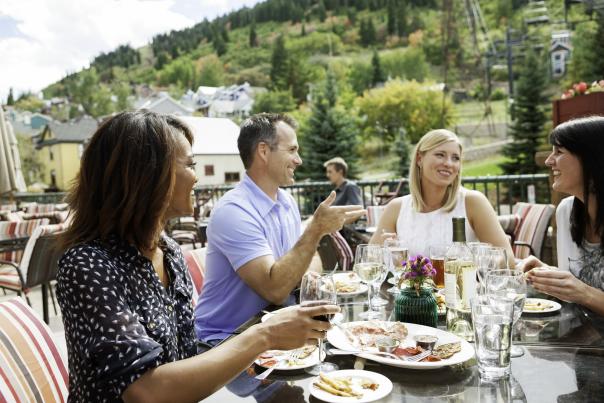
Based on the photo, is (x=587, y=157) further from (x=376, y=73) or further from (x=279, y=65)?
(x=279, y=65)

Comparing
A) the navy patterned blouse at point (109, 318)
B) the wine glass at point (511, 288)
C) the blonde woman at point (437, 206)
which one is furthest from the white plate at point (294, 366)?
the blonde woman at point (437, 206)

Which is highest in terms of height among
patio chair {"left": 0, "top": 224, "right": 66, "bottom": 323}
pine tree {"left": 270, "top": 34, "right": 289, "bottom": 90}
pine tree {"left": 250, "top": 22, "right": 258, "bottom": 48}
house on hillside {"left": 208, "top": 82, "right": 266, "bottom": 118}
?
pine tree {"left": 250, "top": 22, "right": 258, "bottom": 48}

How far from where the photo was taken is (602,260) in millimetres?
2031

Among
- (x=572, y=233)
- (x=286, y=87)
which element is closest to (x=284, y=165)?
(x=572, y=233)

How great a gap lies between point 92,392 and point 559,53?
62901 millimetres

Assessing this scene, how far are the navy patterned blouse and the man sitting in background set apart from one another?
21.2 feet

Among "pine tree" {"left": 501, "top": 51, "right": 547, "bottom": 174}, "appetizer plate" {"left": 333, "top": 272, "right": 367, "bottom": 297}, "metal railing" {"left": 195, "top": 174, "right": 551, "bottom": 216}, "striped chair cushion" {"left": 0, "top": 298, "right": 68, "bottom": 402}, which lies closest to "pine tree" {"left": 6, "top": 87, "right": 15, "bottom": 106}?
"pine tree" {"left": 501, "top": 51, "right": 547, "bottom": 174}

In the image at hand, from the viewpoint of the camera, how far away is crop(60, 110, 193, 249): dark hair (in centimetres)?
117

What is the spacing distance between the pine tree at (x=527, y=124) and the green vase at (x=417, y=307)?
29994 millimetres

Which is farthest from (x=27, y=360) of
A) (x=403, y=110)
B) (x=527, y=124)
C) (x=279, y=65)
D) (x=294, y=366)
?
(x=279, y=65)

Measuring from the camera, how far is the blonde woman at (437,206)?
2.88 metres

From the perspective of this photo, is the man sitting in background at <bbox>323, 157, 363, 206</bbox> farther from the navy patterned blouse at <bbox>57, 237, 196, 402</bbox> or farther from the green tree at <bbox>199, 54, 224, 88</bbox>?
the green tree at <bbox>199, 54, 224, 88</bbox>

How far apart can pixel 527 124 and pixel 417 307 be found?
31.2 metres

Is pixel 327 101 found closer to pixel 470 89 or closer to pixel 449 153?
pixel 449 153
